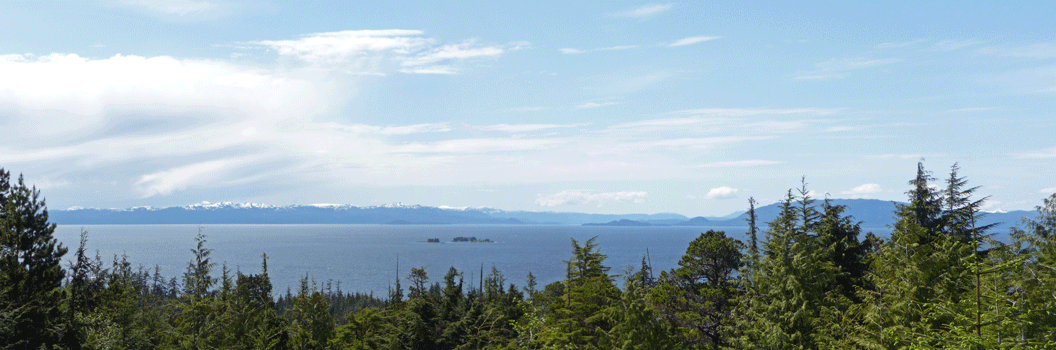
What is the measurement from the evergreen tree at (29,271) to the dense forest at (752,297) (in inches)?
2.8

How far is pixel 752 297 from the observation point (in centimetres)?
2881

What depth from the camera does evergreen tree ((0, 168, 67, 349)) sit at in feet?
106

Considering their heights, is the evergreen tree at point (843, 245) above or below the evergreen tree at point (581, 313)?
above

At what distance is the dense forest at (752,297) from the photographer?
795 inches

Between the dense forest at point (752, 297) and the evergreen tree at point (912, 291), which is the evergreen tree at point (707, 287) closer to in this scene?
the dense forest at point (752, 297)

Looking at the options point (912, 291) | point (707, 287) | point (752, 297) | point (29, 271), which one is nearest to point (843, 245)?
point (707, 287)

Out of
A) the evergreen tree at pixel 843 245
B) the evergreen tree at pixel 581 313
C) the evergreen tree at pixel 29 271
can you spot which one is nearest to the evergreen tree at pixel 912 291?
the evergreen tree at pixel 843 245

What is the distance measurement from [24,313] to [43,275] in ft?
9.46

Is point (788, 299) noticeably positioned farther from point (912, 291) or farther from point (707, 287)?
point (707, 287)

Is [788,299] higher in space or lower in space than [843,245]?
lower

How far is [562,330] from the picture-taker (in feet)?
92.6

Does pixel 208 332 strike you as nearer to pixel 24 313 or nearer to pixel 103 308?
pixel 24 313

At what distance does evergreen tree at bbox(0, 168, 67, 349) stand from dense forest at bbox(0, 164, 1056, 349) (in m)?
0.07

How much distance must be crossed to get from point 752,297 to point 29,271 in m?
38.6
